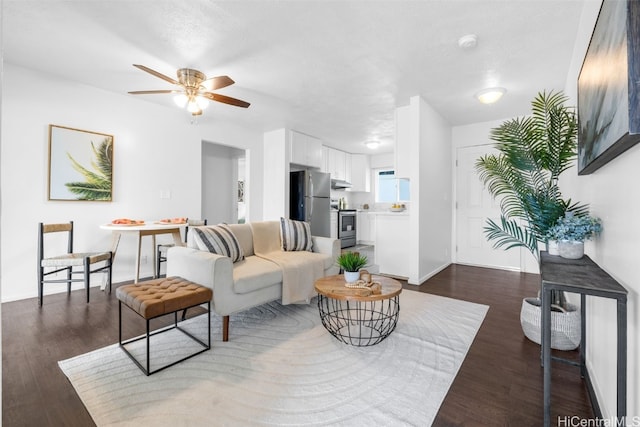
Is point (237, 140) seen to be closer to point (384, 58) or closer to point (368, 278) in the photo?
point (384, 58)

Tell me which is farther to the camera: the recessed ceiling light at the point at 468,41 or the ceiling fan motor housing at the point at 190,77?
the ceiling fan motor housing at the point at 190,77

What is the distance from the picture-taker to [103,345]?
2.18 meters

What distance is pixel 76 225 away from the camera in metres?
3.44

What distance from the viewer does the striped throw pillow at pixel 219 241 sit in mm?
2584

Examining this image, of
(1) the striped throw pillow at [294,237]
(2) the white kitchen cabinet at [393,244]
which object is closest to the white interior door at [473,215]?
(2) the white kitchen cabinet at [393,244]

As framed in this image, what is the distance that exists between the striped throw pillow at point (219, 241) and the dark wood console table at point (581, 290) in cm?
221

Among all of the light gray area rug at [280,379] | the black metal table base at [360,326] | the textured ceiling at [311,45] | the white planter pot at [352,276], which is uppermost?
the textured ceiling at [311,45]

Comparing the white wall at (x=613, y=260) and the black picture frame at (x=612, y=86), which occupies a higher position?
the black picture frame at (x=612, y=86)

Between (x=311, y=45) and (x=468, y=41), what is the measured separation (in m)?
1.30

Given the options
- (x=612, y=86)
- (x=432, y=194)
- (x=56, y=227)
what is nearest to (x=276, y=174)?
(x=432, y=194)

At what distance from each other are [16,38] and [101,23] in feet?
2.95

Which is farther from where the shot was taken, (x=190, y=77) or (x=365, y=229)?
Result: (x=365, y=229)

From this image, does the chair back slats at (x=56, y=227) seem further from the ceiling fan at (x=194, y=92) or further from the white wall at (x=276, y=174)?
the white wall at (x=276, y=174)

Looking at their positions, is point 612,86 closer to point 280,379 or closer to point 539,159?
point 539,159
